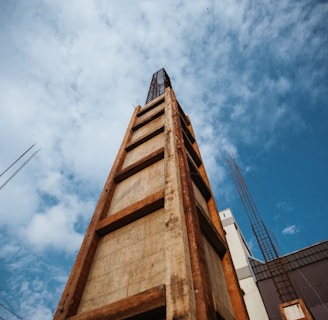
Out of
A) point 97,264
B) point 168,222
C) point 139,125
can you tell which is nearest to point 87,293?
point 97,264

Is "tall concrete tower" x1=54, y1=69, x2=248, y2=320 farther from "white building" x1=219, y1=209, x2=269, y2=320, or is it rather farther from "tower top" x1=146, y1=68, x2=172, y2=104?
"white building" x1=219, y1=209, x2=269, y2=320

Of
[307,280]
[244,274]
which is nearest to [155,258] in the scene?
[307,280]

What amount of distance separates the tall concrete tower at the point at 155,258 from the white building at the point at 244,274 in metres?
11.5

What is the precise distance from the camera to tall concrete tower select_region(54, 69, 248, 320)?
243 centimetres

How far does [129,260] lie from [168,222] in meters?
0.88

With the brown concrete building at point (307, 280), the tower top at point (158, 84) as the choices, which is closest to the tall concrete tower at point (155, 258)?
the tower top at point (158, 84)

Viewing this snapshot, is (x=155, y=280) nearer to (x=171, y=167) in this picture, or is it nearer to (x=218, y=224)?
(x=171, y=167)

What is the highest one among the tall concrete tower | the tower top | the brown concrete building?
the tower top

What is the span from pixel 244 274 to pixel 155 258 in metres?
14.6

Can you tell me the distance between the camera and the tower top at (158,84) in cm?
1318

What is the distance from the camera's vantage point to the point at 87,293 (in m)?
3.37

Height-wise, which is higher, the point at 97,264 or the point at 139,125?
the point at 139,125

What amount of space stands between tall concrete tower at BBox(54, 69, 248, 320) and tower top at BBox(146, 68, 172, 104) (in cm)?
831

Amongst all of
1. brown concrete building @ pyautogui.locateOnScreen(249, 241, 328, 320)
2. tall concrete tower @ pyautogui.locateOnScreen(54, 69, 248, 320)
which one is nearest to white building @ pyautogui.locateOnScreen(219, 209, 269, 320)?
brown concrete building @ pyautogui.locateOnScreen(249, 241, 328, 320)
